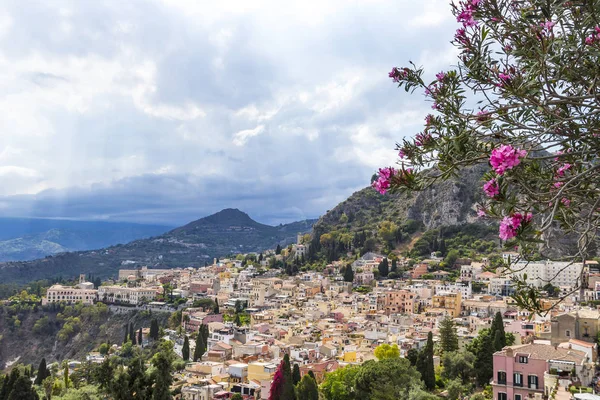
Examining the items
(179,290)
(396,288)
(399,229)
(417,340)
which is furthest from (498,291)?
(179,290)

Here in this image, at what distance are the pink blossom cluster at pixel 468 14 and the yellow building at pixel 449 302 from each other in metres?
38.7

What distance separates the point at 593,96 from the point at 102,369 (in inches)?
713

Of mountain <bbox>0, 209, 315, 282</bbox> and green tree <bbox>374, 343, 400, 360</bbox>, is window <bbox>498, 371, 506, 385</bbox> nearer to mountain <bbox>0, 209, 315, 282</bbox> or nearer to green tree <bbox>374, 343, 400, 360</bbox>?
green tree <bbox>374, 343, 400, 360</bbox>

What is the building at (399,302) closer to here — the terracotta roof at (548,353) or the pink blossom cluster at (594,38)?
the terracotta roof at (548,353)

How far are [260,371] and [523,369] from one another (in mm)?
11872

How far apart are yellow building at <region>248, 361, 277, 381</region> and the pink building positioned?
10473 mm

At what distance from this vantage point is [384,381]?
60.8 ft

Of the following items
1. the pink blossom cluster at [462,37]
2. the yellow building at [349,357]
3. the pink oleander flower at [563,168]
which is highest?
the pink blossom cluster at [462,37]

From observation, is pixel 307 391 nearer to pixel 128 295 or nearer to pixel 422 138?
pixel 422 138

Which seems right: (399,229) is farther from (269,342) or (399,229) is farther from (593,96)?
(593,96)

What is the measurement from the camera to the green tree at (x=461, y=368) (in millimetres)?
21516

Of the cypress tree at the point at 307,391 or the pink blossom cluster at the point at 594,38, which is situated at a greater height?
the pink blossom cluster at the point at 594,38

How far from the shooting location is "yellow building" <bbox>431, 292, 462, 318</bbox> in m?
40.5

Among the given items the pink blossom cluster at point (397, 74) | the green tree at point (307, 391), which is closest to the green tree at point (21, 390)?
the green tree at point (307, 391)
